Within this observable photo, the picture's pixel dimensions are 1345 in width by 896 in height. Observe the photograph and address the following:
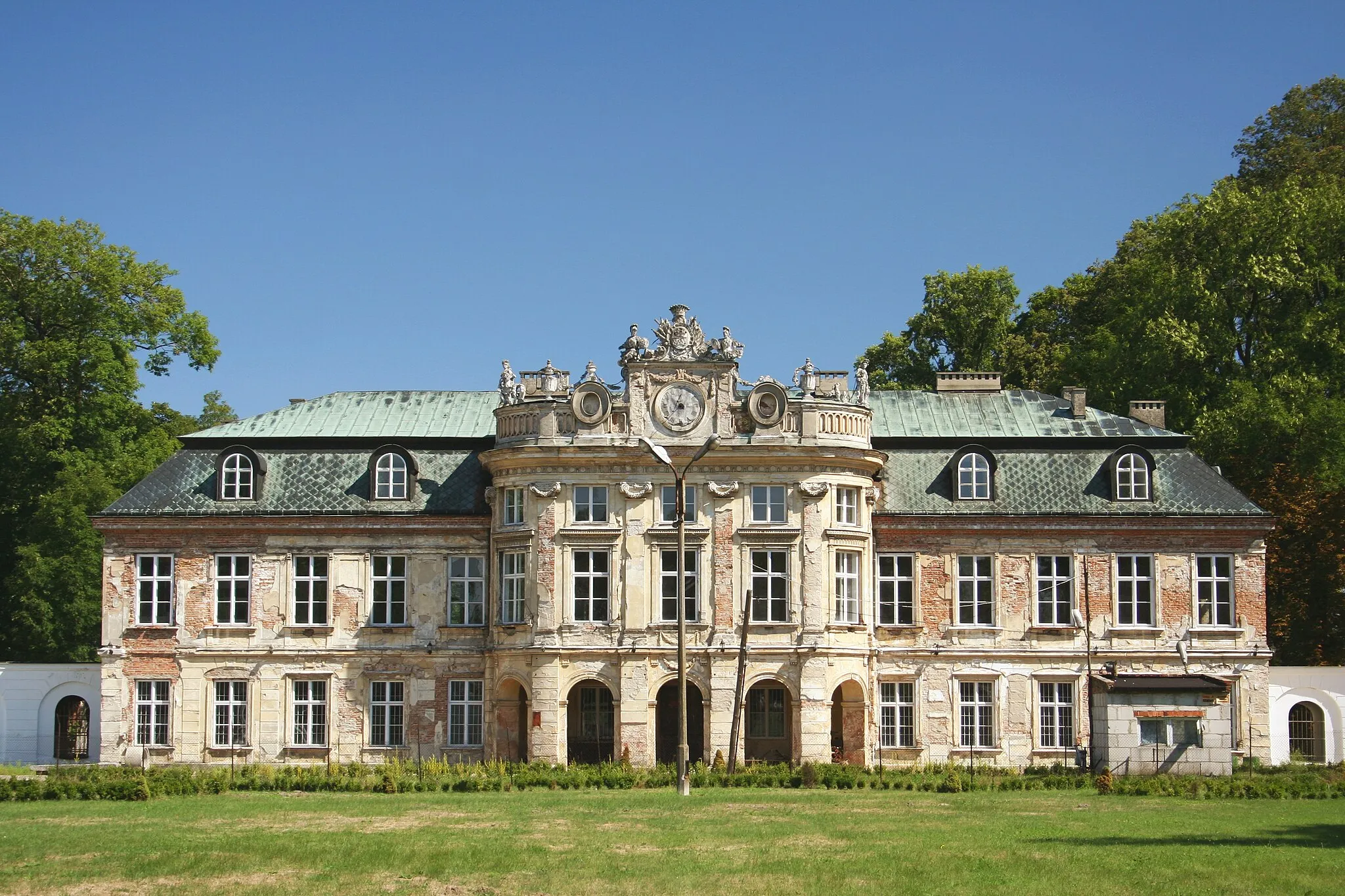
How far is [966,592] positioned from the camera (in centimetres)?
5381

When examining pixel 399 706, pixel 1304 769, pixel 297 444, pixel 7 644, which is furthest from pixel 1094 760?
pixel 7 644

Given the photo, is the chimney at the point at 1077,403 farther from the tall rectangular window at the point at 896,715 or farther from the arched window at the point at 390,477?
the arched window at the point at 390,477

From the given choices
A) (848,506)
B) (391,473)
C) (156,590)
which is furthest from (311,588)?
(848,506)

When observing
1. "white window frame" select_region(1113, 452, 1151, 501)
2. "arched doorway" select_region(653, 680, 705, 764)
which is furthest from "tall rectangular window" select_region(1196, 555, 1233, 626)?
"arched doorway" select_region(653, 680, 705, 764)

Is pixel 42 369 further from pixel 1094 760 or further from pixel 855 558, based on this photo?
pixel 1094 760

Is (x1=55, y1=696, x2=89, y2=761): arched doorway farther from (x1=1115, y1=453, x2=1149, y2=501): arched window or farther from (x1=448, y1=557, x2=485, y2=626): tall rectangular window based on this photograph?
(x1=1115, y1=453, x2=1149, y2=501): arched window

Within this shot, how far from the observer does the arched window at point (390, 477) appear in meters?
54.0

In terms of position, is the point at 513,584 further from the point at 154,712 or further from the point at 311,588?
the point at 154,712

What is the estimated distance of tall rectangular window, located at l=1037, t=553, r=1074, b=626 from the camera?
5362cm

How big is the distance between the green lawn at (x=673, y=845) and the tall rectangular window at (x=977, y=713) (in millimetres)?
14281

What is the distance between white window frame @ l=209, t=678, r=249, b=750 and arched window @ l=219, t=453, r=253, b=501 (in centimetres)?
555

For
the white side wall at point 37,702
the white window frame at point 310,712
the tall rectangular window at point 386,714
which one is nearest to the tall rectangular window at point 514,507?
the tall rectangular window at point 386,714

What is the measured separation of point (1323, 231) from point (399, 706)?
3730 cm

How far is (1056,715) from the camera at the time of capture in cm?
5334
